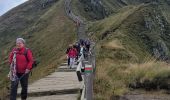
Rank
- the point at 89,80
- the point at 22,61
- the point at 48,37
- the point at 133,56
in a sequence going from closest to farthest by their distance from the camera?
the point at 89,80
the point at 22,61
the point at 133,56
the point at 48,37

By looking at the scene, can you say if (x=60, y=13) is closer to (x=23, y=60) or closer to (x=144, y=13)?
(x=144, y=13)

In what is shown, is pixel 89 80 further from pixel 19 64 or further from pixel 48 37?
pixel 48 37

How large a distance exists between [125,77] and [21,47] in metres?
3.94

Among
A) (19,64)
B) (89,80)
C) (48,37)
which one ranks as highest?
(48,37)

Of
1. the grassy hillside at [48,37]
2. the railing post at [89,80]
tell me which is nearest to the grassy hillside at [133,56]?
the railing post at [89,80]

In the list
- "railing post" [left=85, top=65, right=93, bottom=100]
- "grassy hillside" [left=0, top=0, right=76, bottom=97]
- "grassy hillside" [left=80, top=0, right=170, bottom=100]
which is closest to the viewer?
"railing post" [left=85, top=65, right=93, bottom=100]

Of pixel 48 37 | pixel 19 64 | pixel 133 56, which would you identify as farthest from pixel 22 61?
pixel 48 37

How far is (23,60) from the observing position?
1132cm

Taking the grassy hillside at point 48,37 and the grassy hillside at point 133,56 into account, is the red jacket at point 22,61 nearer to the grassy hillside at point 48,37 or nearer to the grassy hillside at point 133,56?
the grassy hillside at point 133,56

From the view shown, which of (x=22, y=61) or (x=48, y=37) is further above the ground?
(x=48, y=37)

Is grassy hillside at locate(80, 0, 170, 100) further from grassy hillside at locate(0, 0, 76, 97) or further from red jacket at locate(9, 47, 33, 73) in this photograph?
grassy hillside at locate(0, 0, 76, 97)

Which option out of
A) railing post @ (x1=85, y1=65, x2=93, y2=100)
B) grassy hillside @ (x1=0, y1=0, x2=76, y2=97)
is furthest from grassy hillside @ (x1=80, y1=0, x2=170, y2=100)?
grassy hillside @ (x1=0, y1=0, x2=76, y2=97)

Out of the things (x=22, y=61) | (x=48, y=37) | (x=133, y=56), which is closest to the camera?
(x=22, y=61)

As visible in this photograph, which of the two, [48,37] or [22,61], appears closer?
[22,61]
